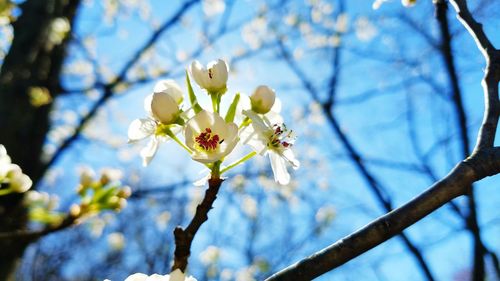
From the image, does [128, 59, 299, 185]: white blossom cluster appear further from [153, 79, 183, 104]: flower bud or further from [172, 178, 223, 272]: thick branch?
[172, 178, 223, 272]: thick branch

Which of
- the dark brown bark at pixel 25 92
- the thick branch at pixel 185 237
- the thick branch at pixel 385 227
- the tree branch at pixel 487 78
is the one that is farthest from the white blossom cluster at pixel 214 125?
the dark brown bark at pixel 25 92

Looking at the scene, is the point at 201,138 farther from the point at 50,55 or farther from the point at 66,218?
the point at 50,55

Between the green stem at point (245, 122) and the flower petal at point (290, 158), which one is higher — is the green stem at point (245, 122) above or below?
above

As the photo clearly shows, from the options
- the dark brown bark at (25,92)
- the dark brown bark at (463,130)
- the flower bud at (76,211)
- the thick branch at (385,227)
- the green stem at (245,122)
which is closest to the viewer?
the thick branch at (385,227)

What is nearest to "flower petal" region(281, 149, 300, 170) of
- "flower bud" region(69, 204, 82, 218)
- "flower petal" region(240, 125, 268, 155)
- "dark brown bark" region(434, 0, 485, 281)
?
"flower petal" region(240, 125, 268, 155)

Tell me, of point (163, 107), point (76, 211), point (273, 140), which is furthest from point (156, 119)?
point (76, 211)

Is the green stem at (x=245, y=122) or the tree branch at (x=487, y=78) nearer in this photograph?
the tree branch at (x=487, y=78)

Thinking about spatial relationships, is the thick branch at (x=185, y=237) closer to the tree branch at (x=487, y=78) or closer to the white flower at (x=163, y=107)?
the white flower at (x=163, y=107)
